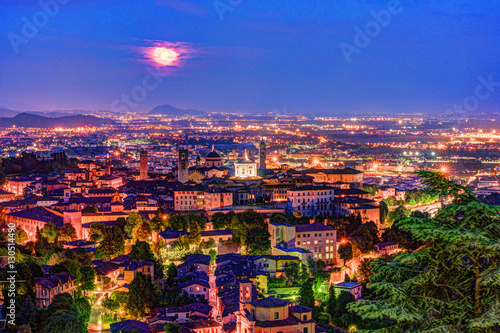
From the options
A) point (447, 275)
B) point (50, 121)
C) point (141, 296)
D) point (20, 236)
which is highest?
point (447, 275)

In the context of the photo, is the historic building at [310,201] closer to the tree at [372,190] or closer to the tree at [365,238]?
the tree at [365,238]

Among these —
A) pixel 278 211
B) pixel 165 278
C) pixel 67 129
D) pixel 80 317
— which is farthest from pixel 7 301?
pixel 67 129

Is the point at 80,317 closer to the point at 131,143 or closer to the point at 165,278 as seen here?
the point at 165,278

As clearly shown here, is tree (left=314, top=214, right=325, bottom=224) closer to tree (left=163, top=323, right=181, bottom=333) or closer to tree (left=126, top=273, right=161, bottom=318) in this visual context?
tree (left=126, top=273, right=161, bottom=318)

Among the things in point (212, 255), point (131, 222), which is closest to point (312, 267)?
point (212, 255)

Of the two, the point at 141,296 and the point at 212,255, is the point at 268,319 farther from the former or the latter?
the point at 212,255

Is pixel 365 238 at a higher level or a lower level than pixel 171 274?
higher

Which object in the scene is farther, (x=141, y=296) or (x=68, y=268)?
(x=68, y=268)
